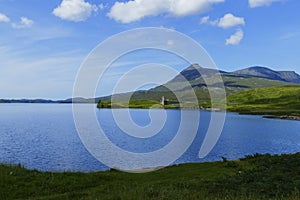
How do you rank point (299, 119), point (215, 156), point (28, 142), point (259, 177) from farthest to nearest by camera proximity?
point (299, 119) → point (28, 142) → point (215, 156) → point (259, 177)

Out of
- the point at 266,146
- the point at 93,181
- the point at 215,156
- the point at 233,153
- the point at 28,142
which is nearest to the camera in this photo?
the point at 93,181

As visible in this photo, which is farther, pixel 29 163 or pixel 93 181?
pixel 29 163

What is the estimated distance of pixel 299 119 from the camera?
15288cm

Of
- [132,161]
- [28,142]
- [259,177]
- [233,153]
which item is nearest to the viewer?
[259,177]

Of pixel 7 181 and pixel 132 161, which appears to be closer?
pixel 7 181

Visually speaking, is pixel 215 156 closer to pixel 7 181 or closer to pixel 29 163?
pixel 29 163

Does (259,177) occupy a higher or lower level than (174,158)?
higher

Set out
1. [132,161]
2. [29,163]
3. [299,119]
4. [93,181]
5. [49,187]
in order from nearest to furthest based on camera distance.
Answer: [49,187] < [93,181] < [29,163] < [132,161] < [299,119]

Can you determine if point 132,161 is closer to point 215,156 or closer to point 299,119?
point 215,156

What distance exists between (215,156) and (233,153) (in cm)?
557

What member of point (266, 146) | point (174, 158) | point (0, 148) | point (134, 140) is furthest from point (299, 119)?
point (0, 148)

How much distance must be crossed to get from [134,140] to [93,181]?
46373 millimetres

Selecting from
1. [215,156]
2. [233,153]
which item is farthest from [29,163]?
[233,153]

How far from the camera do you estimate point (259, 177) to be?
19.1 metres
